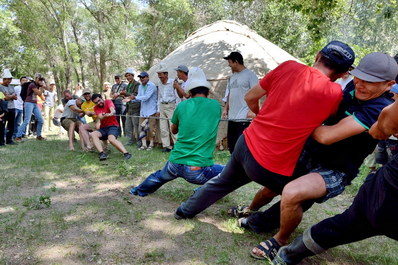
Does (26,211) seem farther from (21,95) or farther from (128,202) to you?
(21,95)

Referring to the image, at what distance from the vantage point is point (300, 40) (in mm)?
18500

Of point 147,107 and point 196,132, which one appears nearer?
point 196,132

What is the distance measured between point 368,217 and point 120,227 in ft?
7.78

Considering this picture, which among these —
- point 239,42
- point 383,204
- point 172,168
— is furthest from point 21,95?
point 383,204

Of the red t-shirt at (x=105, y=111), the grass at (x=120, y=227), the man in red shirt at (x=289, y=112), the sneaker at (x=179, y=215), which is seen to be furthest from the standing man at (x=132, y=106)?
the man in red shirt at (x=289, y=112)

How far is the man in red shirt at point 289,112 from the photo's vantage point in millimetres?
2477

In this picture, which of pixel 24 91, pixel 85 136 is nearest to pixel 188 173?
pixel 85 136

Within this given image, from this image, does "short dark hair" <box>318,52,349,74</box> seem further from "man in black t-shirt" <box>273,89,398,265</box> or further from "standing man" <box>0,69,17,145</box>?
"standing man" <box>0,69,17,145</box>

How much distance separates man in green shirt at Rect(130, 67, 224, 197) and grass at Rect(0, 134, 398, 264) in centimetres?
52

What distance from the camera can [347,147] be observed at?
2.56m

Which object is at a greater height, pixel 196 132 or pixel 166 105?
pixel 166 105

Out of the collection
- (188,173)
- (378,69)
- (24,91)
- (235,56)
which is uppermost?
(235,56)

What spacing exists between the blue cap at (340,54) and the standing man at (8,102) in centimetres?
816

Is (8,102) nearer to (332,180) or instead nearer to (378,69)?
(332,180)
